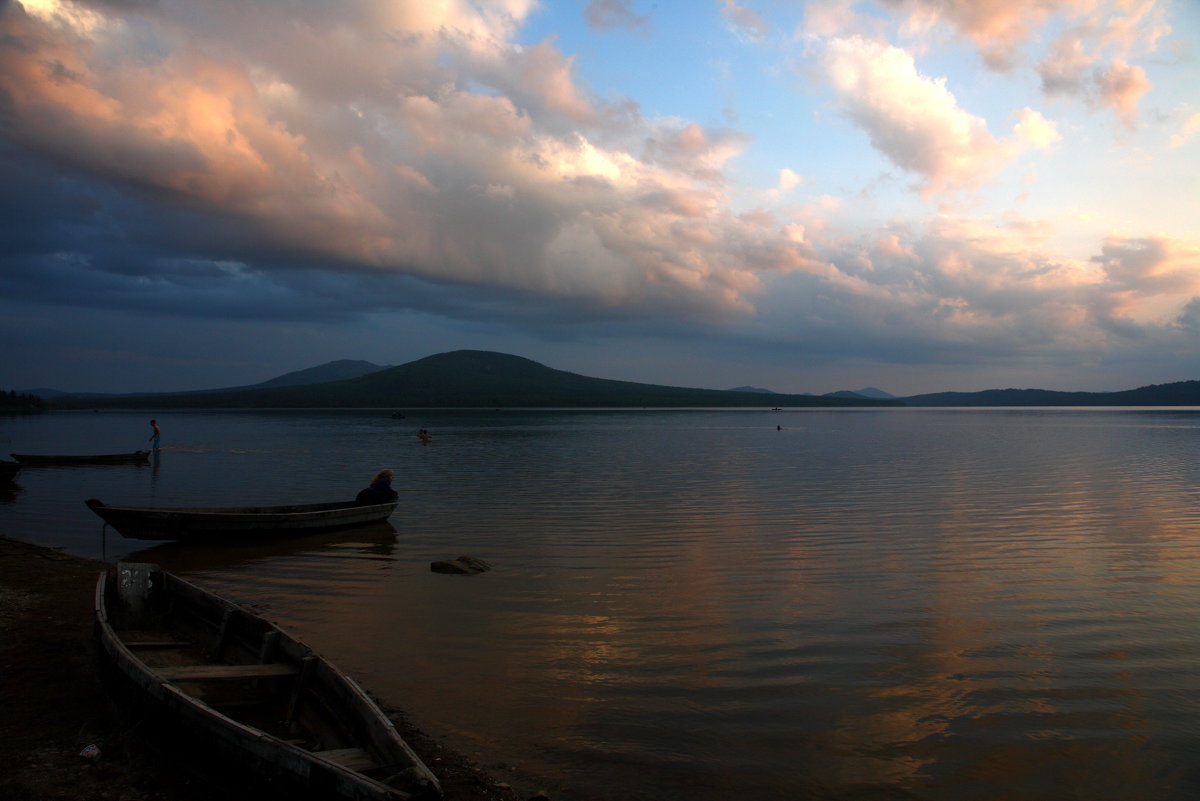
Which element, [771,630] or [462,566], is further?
[462,566]

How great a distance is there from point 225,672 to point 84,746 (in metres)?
1.37

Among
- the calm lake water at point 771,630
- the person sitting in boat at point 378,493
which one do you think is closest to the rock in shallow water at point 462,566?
the calm lake water at point 771,630

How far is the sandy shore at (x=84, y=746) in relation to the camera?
21.0 feet

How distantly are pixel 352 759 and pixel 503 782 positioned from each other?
152 centimetres

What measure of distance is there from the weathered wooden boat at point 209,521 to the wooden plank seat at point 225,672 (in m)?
11.7

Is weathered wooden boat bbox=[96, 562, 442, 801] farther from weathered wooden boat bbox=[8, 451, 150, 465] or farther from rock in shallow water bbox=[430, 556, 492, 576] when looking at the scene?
weathered wooden boat bbox=[8, 451, 150, 465]

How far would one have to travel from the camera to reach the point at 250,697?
8117mm

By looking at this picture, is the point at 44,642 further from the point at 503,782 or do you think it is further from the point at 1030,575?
the point at 1030,575

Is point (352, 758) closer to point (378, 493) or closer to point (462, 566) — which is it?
point (462, 566)

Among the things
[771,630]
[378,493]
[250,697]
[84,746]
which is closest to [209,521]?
[378,493]

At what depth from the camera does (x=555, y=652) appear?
10.5 metres

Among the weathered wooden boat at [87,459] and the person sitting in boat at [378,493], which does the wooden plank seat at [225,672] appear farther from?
the weathered wooden boat at [87,459]

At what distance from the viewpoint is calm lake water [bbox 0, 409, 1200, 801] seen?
7.35 metres

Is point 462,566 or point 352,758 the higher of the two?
point 352,758
